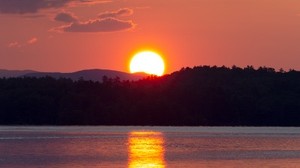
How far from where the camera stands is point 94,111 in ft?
367

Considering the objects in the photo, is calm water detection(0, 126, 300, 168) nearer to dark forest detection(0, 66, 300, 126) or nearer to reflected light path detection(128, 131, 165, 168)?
reflected light path detection(128, 131, 165, 168)

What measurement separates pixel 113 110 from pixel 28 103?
1111 cm

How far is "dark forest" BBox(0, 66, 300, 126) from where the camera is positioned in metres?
108

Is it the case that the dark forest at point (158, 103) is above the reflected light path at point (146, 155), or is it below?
above

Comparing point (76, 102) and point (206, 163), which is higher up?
point (76, 102)

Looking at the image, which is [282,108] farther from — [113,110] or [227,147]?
[227,147]

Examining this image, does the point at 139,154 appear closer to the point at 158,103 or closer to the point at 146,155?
the point at 146,155

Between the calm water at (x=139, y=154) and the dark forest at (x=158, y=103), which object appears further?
the dark forest at (x=158, y=103)

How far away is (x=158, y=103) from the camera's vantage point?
361 ft

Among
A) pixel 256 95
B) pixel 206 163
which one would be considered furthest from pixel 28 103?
pixel 206 163

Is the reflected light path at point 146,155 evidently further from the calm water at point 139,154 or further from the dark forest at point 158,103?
the dark forest at point 158,103

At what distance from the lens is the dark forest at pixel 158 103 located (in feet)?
355

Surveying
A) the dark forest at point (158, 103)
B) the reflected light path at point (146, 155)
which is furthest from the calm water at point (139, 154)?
the dark forest at point (158, 103)

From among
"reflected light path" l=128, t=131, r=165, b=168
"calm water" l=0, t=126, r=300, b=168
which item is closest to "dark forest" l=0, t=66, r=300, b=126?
"calm water" l=0, t=126, r=300, b=168
